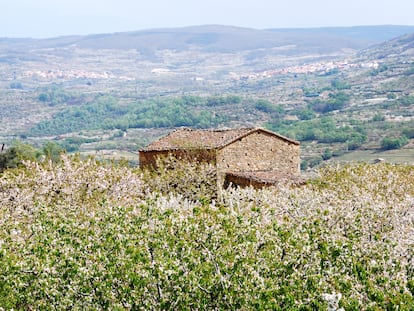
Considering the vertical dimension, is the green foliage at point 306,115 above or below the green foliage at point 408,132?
below

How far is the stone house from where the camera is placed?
4084cm

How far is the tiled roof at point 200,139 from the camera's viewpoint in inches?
1640

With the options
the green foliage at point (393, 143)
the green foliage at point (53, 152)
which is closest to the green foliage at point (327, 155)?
the green foliage at point (393, 143)

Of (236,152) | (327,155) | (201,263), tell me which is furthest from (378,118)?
(201,263)

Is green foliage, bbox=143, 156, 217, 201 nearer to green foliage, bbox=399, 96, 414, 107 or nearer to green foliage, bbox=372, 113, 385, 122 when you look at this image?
green foliage, bbox=372, 113, 385, 122

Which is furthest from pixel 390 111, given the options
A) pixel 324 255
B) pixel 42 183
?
pixel 324 255

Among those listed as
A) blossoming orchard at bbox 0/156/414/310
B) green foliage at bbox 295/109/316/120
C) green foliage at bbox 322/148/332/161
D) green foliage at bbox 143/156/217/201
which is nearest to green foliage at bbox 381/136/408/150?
green foliage at bbox 322/148/332/161

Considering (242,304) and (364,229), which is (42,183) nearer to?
(364,229)

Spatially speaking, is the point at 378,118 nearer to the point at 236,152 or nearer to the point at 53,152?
the point at 53,152

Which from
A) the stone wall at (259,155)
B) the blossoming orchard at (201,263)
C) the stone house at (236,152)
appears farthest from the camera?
the stone wall at (259,155)

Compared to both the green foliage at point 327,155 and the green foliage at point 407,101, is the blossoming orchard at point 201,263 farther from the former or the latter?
the green foliage at point 407,101

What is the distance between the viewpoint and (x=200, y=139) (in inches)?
1706

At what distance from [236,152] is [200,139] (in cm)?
265

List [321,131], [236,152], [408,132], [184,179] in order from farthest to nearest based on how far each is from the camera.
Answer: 1. [321,131]
2. [408,132]
3. [236,152]
4. [184,179]
